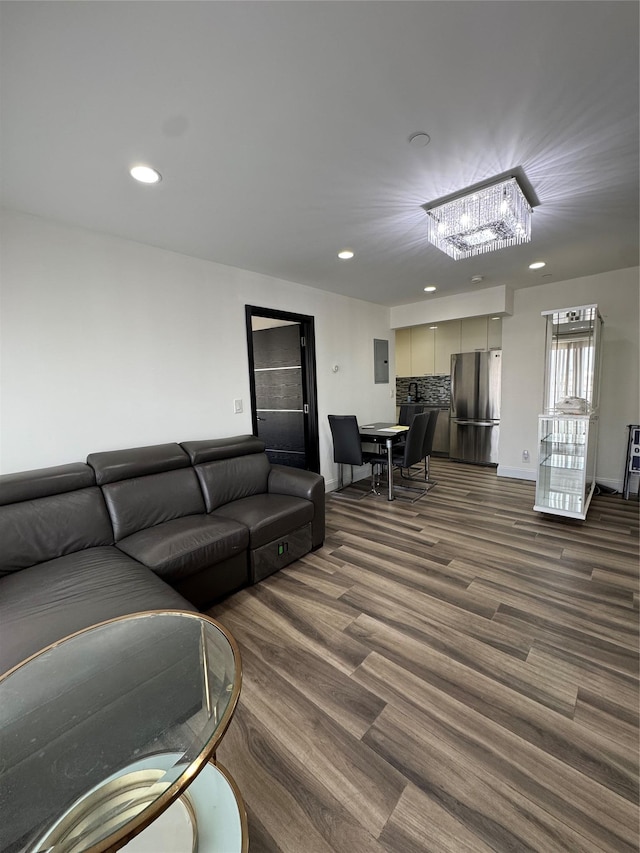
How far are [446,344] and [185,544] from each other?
5288 millimetres

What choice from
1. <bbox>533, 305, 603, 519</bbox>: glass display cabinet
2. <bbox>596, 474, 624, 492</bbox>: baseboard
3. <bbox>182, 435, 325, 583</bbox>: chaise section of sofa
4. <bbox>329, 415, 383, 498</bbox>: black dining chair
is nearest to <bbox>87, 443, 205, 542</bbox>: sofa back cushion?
<bbox>182, 435, 325, 583</bbox>: chaise section of sofa

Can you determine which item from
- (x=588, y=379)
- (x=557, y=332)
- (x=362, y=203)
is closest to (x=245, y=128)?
(x=362, y=203)

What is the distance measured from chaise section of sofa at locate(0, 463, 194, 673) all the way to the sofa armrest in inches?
50.5

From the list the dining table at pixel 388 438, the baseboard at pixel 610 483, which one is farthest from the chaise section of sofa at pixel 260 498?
the baseboard at pixel 610 483

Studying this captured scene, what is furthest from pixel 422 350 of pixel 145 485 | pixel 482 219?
pixel 145 485

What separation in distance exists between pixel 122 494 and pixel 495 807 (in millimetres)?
2311

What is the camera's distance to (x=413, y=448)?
3900 millimetres

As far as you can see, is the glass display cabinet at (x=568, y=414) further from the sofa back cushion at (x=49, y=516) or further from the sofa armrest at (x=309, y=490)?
the sofa back cushion at (x=49, y=516)

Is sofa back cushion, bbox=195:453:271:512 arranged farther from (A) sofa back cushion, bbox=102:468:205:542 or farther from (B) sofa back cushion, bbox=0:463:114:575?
(B) sofa back cushion, bbox=0:463:114:575

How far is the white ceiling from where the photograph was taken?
1.06m

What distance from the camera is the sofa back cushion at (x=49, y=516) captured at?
1756 mm

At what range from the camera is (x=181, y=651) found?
3.86 feet

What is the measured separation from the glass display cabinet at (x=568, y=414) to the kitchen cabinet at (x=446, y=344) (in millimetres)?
2214

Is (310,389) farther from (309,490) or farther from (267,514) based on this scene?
(267,514)
